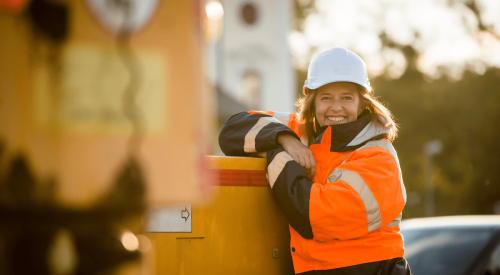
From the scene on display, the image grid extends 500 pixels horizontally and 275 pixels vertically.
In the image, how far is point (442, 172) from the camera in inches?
1230

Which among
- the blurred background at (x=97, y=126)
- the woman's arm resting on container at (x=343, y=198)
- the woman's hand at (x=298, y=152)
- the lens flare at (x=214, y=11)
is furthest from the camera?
the woman's hand at (x=298, y=152)

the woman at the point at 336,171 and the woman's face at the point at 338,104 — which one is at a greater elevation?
the woman's face at the point at 338,104

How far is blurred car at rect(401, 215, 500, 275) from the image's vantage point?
4.07 m

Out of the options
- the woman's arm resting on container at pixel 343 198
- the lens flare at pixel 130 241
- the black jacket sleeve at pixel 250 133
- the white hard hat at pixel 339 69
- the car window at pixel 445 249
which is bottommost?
the car window at pixel 445 249

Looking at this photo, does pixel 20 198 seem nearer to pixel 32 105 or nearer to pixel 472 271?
pixel 32 105

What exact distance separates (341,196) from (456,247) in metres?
2.45

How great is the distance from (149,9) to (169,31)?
0.05 m

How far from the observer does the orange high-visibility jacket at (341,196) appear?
7.50ft

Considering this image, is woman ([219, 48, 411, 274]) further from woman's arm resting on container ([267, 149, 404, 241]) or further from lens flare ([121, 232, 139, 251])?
lens flare ([121, 232, 139, 251])

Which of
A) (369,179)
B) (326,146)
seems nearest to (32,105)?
(369,179)

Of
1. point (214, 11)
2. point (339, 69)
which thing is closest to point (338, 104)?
point (339, 69)

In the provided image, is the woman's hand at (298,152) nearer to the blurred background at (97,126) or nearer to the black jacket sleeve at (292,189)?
the black jacket sleeve at (292,189)

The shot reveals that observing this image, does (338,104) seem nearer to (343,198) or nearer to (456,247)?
(343,198)

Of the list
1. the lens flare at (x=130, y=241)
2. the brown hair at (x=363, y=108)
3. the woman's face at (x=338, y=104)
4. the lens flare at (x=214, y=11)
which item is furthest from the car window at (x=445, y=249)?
the lens flare at (x=130, y=241)
